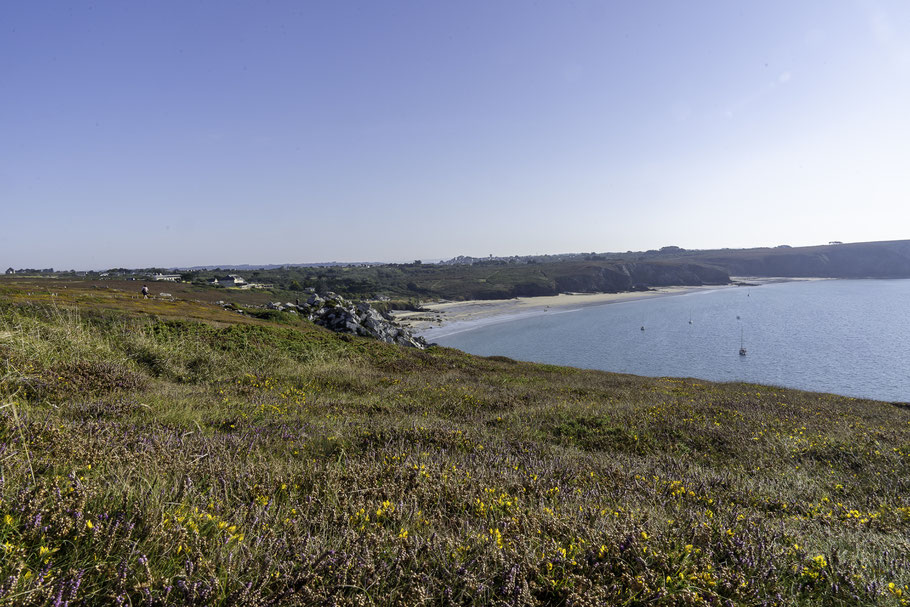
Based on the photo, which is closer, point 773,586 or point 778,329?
point 773,586

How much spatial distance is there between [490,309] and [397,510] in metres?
107

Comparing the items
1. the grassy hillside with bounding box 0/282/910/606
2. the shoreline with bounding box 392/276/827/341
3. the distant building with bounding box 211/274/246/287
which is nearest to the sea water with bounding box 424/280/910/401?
the shoreline with bounding box 392/276/827/341

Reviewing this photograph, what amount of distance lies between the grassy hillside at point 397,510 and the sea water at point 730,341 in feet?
144

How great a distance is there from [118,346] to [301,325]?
17.6m

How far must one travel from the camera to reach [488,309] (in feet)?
361

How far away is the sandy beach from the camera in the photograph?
3295 inches

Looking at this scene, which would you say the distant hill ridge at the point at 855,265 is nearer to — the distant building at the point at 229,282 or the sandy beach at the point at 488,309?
the sandy beach at the point at 488,309

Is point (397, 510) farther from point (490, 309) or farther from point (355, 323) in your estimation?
point (490, 309)

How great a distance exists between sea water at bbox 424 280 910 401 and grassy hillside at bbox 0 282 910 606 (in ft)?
144

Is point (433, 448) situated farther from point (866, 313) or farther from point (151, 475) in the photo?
point (866, 313)

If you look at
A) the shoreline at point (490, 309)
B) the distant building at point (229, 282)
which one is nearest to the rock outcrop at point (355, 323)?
the shoreline at point (490, 309)

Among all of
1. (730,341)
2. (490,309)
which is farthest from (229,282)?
(730,341)

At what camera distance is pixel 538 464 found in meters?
5.23

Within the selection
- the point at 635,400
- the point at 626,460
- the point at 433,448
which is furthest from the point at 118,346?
the point at 635,400
